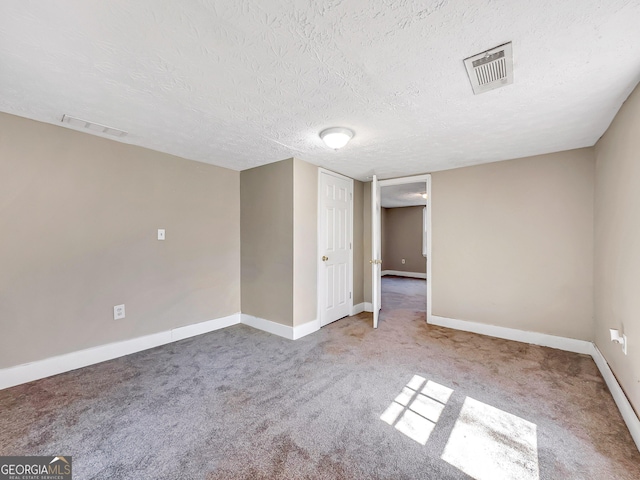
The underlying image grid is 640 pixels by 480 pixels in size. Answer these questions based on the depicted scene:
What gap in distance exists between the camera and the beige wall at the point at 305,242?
3195mm

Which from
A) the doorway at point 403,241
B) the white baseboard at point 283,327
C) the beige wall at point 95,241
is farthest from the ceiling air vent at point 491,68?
the doorway at point 403,241

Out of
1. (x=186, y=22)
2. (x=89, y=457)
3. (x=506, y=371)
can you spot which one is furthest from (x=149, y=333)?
(x=506, y=371)

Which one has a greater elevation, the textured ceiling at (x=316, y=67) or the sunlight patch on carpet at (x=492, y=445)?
the textured ceiling at (x=316, y=67)

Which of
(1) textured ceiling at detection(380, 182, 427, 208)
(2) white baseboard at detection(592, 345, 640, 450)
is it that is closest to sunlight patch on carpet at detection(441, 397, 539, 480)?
(2) white baseboard at detection(592, 345, 640, 450)

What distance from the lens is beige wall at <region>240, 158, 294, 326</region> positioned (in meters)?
3.23

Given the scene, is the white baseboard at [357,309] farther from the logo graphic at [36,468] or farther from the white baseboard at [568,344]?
the logo graphic at [36,468]

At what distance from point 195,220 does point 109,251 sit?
3.07ft

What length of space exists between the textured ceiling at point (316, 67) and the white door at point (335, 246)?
4.18 feet

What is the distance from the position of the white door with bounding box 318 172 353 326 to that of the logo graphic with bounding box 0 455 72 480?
2.56 m

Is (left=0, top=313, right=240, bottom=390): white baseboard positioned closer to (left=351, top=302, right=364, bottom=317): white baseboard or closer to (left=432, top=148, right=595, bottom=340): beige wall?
(left=351, top=302, right=364, bottom=317): white baseboard

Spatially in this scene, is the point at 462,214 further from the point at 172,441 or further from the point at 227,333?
the point at 172,441

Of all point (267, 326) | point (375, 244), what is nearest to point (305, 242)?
point (375, 244)

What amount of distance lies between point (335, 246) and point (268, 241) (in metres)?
0.96

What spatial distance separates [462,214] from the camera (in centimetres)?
354
